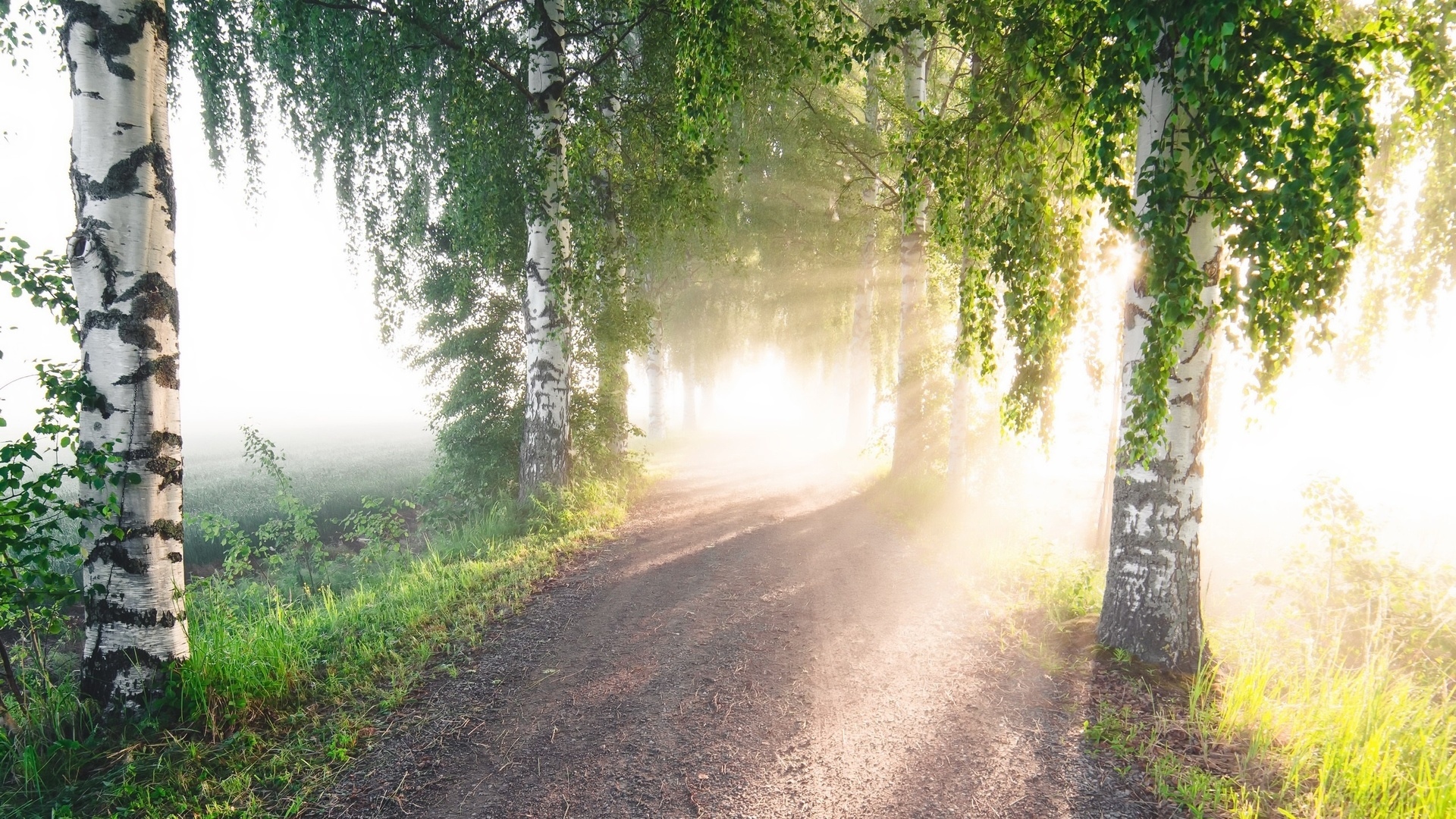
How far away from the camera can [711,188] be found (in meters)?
7.54

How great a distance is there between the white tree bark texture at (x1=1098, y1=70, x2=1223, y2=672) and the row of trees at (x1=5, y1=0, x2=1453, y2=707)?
0.02m

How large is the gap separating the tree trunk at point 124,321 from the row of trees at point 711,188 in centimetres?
2

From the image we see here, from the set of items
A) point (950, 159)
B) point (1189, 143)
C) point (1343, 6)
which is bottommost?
point (1189, 143)

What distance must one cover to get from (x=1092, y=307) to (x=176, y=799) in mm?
8186

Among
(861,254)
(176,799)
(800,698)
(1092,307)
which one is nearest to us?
(176,799)

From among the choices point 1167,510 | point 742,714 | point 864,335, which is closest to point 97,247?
point 742,714

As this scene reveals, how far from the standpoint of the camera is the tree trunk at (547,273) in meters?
7.83

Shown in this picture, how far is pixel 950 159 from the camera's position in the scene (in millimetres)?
4246

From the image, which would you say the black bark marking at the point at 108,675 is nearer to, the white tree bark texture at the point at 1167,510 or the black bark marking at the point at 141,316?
the black bark marking at the point at 141,316

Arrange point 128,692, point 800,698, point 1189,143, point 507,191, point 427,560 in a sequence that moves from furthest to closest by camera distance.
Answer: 1. point 507,191
2. point 427,560
3. point 800,698
4. point 128,692
5. point 1189,143

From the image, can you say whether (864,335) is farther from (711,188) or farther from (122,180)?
(122,180)

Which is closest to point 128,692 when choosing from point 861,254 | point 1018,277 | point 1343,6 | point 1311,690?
point 1018,277

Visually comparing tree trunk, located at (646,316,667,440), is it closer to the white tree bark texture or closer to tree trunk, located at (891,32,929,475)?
tree trunk, located at (891,32,929,475)

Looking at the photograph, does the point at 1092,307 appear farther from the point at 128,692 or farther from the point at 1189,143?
the point at 128,692
